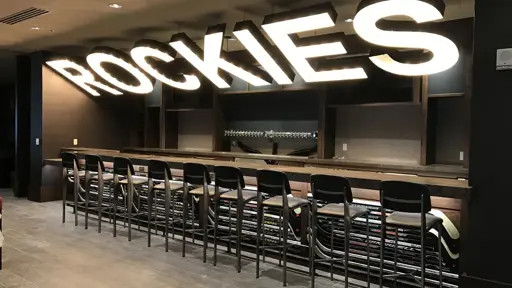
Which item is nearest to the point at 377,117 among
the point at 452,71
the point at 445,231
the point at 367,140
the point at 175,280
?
the point at 367,140

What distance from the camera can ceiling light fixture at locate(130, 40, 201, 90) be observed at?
5.83 meters

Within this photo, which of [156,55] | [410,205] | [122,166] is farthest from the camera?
[156,55]

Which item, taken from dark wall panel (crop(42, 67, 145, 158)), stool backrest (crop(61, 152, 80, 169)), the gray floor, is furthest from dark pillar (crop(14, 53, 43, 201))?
the gray floor

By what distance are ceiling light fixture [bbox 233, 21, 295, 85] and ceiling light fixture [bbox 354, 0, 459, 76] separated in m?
1.25

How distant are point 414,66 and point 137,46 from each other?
11.6 feet

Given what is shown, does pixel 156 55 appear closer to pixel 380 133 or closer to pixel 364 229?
pixel 380 133

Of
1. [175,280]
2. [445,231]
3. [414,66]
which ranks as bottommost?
[175,280]

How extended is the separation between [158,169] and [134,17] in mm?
1959

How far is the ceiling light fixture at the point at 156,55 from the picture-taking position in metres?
5.83

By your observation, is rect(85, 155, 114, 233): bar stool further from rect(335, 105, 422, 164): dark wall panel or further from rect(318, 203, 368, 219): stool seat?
rect(335, 105, 422, 164): dark wall panel

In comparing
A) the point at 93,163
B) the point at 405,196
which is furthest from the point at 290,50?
the point at 93,163

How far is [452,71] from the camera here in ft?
18.0

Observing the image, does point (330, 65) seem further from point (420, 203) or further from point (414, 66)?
point (420, 203)

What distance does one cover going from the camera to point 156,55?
595cm
